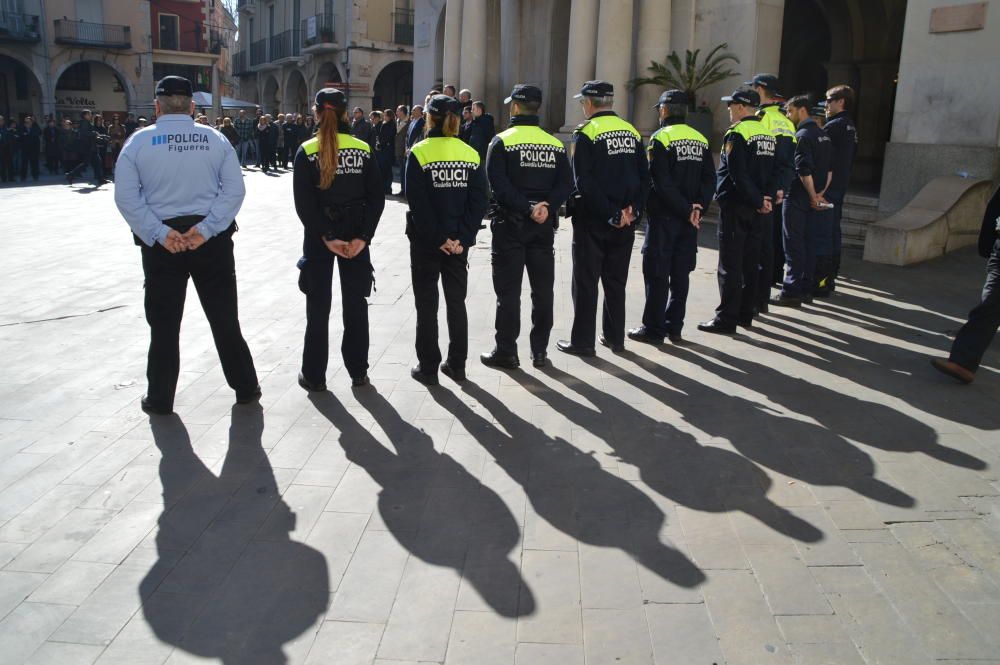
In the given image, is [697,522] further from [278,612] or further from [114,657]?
[114,657]

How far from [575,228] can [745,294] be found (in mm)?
1967

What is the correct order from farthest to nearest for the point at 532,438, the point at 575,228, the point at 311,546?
1. the point at 575,228
2. the point at 532,438
3. the point at 311,546

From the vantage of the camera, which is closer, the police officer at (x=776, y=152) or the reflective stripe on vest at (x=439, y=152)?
the reflective stripe on vest at (x=439, y=152)

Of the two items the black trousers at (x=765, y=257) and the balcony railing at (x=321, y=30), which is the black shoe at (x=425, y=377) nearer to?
the black trousers at (x=765, y=257)

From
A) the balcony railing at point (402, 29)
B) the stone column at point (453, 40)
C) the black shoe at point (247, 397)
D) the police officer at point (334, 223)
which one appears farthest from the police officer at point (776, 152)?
the balcony railing at point (402, 29)

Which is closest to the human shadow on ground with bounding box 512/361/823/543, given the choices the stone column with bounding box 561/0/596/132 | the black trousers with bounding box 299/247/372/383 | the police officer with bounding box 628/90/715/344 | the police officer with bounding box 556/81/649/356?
the police officer with bounding box 556/81/649/356

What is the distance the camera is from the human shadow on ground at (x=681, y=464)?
4031 mm

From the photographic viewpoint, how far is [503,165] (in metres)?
6.01

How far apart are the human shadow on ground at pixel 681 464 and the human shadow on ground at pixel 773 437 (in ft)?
0.64

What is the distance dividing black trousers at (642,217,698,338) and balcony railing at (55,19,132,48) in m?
43.4

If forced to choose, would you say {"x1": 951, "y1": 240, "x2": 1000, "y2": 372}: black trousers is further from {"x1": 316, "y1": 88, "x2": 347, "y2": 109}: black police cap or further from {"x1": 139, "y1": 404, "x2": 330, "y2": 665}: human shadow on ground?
{"x1": 139, "y1": 404, "x2": 330, "y2": 665}: human shadow on ground

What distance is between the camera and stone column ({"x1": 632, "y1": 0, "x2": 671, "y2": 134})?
15922 mm

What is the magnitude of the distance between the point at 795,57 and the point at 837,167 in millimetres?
12863

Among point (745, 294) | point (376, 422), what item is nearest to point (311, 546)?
point (376, 422)
